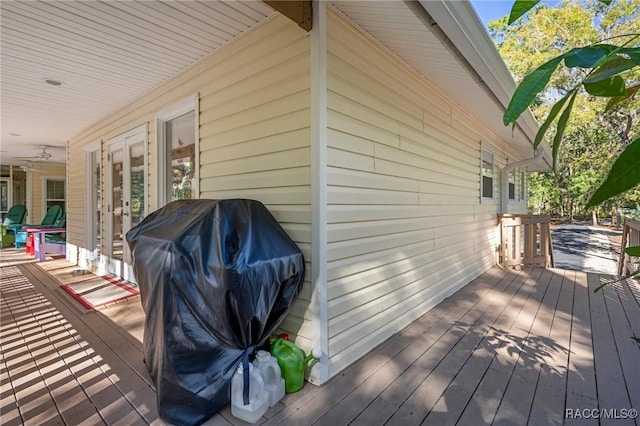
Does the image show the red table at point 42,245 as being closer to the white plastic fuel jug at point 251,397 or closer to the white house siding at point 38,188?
the white house siding at point 38,188

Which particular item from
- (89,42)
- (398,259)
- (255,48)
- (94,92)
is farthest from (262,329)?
(94,92)

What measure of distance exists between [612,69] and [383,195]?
2.41 metres

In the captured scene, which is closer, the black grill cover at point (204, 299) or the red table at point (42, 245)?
the black grill cover at point (204, 299)

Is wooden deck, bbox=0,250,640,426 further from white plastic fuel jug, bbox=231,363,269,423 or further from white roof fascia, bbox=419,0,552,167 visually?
white roof fascia, bbox=419,0,552,167

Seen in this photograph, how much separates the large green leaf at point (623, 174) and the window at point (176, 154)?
3463mm

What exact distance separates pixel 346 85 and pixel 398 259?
1.67 meters

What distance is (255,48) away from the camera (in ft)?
8.35

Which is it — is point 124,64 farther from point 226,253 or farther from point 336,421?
point 336,421

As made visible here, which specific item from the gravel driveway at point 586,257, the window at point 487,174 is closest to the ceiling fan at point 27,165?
the window at point 487,174

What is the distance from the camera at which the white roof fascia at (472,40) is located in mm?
2127

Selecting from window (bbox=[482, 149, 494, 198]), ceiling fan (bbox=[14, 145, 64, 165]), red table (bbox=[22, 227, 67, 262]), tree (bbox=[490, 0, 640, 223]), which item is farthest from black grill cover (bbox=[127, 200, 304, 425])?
tree (bbox=[490, 0, 640, 223])

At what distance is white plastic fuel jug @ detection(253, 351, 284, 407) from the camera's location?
75.2 inches

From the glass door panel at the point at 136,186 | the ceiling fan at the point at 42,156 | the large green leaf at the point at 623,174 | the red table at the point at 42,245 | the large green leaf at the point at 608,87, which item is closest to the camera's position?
the large green leaf at the point at 623,174

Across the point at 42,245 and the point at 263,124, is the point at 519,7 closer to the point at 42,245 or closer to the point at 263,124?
the point at 263,124
